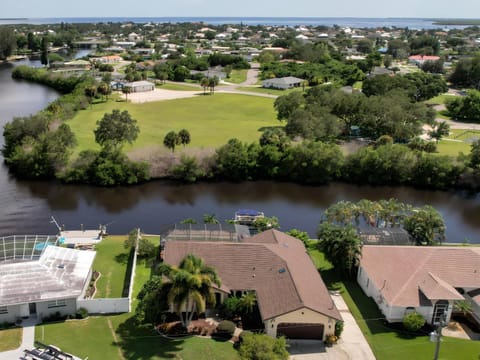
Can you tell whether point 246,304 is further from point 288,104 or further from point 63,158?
point 288,104

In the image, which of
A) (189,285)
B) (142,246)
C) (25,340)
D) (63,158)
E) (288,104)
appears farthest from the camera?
(288,104)

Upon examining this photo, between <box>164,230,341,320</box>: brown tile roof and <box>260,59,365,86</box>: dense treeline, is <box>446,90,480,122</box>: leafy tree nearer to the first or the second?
<box>260,59,365,86</box>: dense treeline

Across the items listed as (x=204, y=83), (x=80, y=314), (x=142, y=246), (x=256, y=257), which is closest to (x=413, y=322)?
(x=256, y=257)

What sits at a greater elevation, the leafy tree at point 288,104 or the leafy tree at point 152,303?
the leafy tree at point 288,104

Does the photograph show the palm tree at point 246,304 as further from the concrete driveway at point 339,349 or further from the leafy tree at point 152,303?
the leafy tree at point 152,303

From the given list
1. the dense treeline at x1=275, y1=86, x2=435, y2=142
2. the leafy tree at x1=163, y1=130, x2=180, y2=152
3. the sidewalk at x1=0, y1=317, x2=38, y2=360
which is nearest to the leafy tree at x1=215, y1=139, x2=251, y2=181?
the leafy tree at x1=163, y1=130, x2=180, y2=152

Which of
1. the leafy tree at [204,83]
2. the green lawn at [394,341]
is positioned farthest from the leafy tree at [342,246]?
the leafy tree at [204,83]
